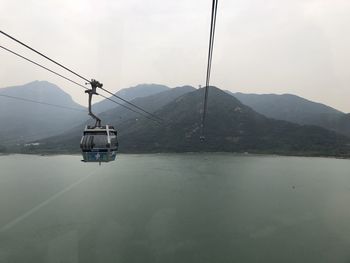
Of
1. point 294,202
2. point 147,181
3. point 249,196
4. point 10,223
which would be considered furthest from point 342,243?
point 147,181

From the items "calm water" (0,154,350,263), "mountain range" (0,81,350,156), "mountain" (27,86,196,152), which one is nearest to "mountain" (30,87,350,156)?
"mountain range" (0,81,350,156)

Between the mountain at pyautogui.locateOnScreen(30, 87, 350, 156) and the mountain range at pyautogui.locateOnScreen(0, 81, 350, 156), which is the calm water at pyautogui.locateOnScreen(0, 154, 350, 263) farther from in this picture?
the mountain range at pyautogui.locateOnScreen(0, 81, 350, 156)

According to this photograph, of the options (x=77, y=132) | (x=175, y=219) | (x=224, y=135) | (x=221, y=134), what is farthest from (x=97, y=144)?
(x=77, y=132)

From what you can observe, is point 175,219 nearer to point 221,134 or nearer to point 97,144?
point 97,144

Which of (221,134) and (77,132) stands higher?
(221,134)

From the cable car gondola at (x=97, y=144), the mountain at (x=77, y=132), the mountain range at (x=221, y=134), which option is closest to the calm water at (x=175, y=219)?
the cable car gondola at (x=97, y=144)
